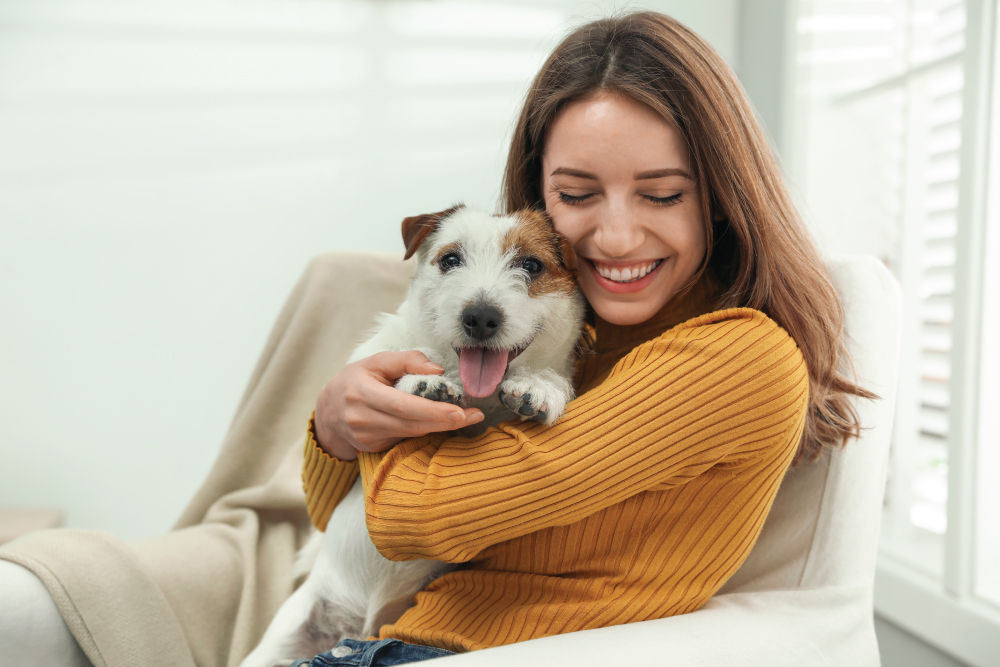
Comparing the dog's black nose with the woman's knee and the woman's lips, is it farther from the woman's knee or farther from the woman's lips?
the woman's knee

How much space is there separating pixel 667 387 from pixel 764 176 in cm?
46

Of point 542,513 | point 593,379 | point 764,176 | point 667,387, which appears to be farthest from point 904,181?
point 542,513

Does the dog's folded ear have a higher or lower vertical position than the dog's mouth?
higher

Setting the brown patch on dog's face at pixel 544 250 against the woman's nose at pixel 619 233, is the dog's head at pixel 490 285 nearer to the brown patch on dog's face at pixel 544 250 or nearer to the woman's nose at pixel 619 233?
the brown patch on dog's face at pixel 544 250

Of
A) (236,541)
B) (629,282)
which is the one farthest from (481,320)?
(236,541)

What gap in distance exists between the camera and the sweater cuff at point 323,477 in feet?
4.32

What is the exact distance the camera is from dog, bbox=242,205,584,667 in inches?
44.3

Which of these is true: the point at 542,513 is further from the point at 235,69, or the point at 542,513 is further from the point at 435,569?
the point at 235,69

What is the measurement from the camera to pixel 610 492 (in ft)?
3.34

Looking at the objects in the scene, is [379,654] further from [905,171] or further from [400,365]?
[905,171]

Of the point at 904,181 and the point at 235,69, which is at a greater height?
the point at 235,69

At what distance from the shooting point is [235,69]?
9.11ft

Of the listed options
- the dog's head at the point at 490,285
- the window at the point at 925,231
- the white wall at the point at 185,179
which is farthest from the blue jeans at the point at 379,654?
the white wall at the point at 185,179

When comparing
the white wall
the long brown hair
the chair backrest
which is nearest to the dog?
the long brown hair
